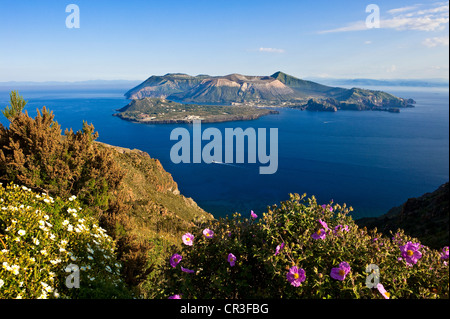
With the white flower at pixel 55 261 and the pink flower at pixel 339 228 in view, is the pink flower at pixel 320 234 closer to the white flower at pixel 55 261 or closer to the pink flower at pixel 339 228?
the pink flower at pixel 339 228

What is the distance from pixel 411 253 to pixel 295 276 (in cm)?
178

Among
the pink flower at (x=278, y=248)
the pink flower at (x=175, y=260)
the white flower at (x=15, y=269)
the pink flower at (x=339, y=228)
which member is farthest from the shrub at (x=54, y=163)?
the pink flower at (x=339, y=228)

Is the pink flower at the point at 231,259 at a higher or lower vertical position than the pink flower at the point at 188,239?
lower

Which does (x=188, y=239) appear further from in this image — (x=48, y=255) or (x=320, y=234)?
(x=48, y=255)

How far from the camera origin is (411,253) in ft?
12.4

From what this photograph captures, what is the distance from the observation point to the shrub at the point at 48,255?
4.81 meters

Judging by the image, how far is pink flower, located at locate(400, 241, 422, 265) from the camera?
374 centimetres

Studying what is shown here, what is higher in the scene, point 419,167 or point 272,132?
point 272,132

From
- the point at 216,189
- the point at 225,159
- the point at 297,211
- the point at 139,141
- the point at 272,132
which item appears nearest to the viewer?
the point at 297,211

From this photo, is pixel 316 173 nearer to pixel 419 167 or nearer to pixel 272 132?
pixel 419 167

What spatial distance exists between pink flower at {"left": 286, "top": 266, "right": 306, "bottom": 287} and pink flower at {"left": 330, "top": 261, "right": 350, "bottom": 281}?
386 mm

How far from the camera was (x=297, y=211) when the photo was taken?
455 cm

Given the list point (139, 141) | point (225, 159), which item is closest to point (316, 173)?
point (225, 159)

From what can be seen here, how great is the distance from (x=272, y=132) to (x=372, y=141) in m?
47.1
